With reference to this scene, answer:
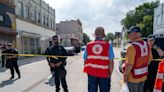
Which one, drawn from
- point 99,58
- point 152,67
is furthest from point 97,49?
point 152,67

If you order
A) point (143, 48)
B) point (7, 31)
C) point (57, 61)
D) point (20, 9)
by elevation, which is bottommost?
point (57, 61)

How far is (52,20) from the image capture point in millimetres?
56719

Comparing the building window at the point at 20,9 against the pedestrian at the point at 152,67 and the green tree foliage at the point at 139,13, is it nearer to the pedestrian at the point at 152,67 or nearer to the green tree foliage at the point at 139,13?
the pedestrian at the point at 152,67

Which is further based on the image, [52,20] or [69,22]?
[69,22]

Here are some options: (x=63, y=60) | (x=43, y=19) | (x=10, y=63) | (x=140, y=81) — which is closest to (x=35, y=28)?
(x=43, y=19)

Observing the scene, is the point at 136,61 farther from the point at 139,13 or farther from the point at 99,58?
the point at 139,13

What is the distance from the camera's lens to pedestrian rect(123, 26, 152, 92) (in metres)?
4.80

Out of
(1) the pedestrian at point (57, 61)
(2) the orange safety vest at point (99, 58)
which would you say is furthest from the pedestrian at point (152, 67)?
(1) the pedestrian at point (57, 61)

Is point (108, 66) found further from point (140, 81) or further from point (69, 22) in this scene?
point (69, 22)

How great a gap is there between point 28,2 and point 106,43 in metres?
34.3

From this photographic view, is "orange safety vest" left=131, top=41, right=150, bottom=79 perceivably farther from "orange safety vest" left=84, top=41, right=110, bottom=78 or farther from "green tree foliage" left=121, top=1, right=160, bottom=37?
"green tree foliage" left=121, top=1, right=160, bottom=37

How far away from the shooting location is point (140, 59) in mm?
4887

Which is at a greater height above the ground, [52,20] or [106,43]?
[52,20]

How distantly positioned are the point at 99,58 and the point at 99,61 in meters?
0.06
